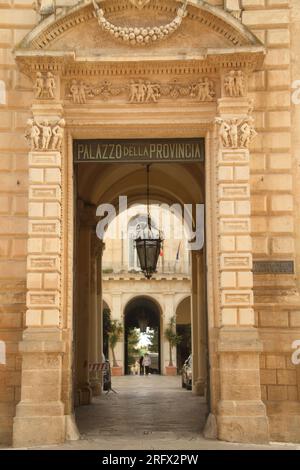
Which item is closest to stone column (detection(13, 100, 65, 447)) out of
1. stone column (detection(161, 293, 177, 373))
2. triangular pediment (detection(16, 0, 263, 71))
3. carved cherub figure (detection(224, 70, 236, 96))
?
triangular pediment (detection(16, 0, 263, 71))

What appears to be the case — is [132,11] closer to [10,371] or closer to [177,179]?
[10,371]

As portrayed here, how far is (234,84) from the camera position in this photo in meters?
11.2

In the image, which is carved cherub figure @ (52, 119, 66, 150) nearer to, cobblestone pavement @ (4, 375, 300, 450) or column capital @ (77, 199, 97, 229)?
cobblestone pavement @ (4, 375, 300, 450)

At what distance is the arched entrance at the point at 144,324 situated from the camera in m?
43.2

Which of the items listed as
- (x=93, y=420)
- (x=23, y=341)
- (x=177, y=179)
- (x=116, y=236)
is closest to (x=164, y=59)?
(x=23, y=341)

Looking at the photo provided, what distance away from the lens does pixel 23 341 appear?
10.6 metres

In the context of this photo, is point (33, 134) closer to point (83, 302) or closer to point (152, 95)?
point (152, 95)

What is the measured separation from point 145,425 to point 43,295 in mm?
3393

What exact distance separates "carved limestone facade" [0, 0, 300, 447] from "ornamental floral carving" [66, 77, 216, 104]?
24 mm

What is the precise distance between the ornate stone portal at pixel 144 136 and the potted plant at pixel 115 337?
91.9 ft

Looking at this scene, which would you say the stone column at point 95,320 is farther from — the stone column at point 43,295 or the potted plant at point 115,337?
the potted plant at point 115,337

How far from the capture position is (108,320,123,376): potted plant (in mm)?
38722
